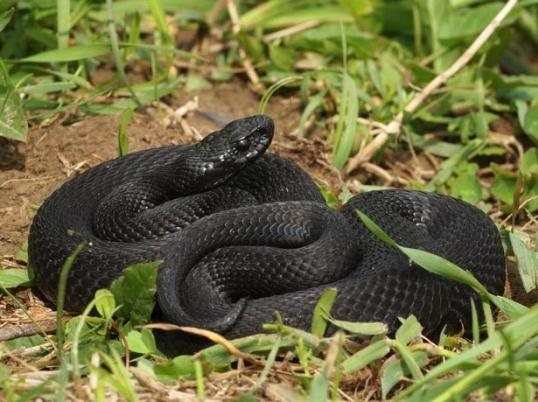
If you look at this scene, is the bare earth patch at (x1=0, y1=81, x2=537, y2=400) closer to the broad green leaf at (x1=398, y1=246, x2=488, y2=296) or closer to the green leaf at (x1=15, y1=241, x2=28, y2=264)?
the green leaf at (x1=15, y1=241, x2=28, y2=264)

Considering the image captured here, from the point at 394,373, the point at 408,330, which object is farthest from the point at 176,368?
the point at 408,330

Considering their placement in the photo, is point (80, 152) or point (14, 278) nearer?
point (14, 278)

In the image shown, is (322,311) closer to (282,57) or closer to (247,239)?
(247,239)

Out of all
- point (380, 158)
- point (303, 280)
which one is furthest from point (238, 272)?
point (380, 158)

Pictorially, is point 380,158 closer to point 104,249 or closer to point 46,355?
point 104,249

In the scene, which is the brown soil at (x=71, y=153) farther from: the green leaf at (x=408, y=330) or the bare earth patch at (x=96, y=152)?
the green leaf at (x=408, y=330)

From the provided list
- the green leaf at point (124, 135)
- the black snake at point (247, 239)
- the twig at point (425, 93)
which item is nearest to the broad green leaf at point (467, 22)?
the twig at point (425, 93)
